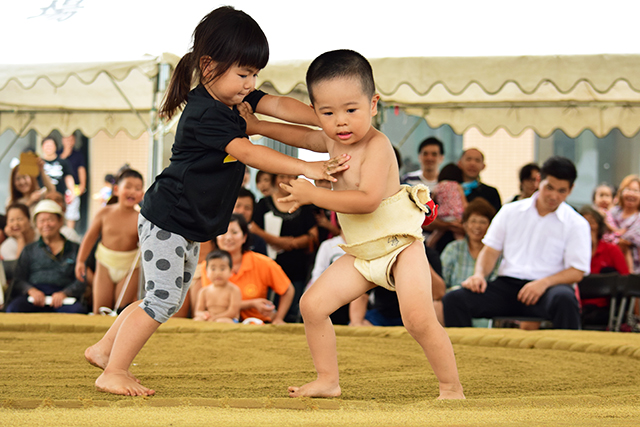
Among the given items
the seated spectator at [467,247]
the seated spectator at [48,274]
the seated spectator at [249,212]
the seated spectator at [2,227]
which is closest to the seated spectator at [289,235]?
the seated spectator at [249,212]

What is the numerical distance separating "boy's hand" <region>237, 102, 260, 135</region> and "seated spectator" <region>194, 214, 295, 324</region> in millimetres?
2098

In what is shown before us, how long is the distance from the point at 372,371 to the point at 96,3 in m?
2.87

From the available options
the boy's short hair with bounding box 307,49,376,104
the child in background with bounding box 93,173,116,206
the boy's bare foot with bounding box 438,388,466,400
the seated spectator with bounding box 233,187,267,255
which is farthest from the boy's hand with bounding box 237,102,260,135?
the child in background with bounding box 93,173,116,206

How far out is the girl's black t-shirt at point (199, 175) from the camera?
5.82ft

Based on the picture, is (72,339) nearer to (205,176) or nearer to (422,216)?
(205,176)

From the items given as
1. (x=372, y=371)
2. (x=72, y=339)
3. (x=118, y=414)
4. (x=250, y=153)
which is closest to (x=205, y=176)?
(x=250, y=153)

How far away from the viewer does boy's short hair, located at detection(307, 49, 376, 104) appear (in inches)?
65.5

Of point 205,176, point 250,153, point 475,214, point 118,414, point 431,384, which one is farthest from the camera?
point 475,214

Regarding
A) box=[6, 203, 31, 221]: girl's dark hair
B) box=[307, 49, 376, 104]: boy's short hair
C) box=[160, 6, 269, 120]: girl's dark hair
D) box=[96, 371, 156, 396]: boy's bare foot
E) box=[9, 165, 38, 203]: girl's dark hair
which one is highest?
box=[160, 6, 269, 120]: girl's dark hair

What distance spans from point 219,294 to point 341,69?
8.04 ft

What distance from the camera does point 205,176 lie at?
184 cm

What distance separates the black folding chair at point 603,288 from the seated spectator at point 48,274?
10.9 ft

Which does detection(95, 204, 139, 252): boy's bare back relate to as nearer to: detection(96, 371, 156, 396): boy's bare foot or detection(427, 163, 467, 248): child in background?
detection(427, 163, 467, 248): child in background

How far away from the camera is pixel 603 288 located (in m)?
4.16
